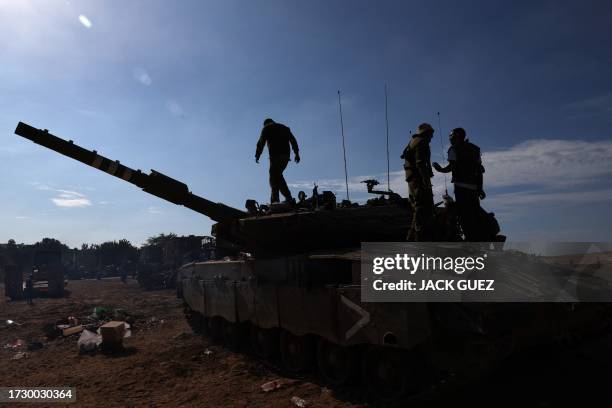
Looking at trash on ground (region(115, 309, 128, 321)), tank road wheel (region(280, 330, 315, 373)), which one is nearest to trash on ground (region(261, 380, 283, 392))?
tank road wheel (region(280, 330, 315, 373))

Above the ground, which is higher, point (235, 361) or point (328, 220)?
point (328, 220)

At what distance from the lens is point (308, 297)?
20.3 feet

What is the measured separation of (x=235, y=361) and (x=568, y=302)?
545 cm

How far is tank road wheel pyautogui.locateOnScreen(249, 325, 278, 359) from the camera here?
25.0ft

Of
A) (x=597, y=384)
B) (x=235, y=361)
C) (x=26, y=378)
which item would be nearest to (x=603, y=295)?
(x=597, y=384)

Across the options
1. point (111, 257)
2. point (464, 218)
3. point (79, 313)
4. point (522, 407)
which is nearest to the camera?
point (522, 407)

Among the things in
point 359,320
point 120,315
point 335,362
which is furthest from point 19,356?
point 359,320

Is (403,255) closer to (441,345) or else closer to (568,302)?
(441,345)

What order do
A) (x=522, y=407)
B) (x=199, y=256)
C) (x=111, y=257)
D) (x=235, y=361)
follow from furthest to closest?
(x=111, y=257) → (x=199, y=256) → (x=235, y=361) → (x=522, y=407)

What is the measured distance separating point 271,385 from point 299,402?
89 centimetres

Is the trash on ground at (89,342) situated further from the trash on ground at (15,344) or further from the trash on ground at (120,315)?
the trash on ground at (120,315)

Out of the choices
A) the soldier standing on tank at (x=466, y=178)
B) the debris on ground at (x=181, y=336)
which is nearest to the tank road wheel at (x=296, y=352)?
the soldier standing on tank at (x=466, y=178)

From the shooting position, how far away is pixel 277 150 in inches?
337

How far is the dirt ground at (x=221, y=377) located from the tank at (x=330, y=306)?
39 centimetres
